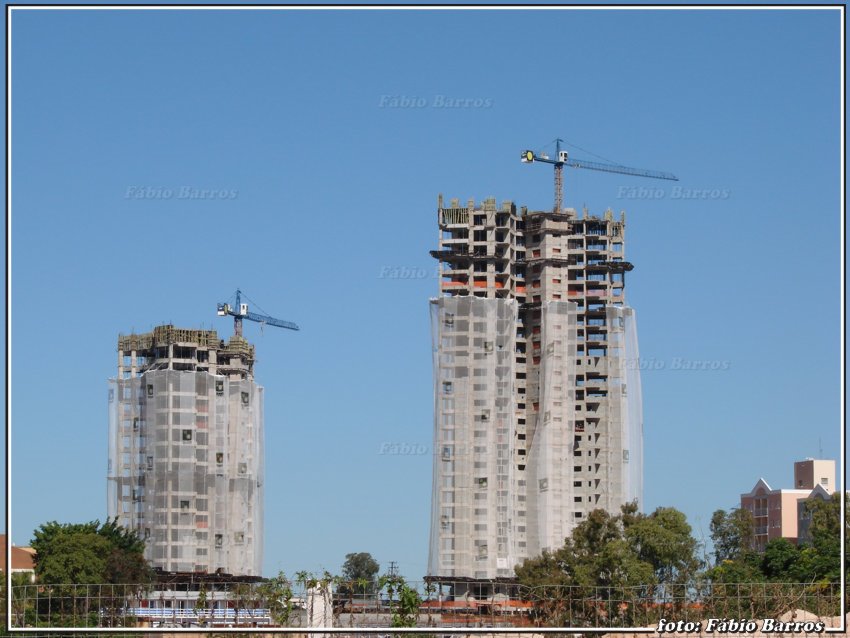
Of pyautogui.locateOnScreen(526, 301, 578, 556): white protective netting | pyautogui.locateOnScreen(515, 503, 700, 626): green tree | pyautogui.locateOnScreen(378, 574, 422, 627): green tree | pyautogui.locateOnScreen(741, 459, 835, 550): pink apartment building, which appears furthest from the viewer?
pyautogui.locateOnScreen(741, 459, 835, 550): pink apartment building

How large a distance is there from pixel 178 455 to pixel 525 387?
16.9 metres

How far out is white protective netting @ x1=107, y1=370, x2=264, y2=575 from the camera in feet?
258

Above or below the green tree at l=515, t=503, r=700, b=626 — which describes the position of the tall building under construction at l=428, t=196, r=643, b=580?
above

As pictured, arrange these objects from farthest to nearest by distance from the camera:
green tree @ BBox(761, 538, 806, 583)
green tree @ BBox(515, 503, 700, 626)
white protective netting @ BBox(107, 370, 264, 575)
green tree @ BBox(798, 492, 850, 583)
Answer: white protective netting @ BBox(107, 370, 264, 575) < green tree @ BBox(761, 538, 806, 583) < green tree @ BBox(515, 503, 700, 626) < green tree @ BBox(798, 492, 850, 583)

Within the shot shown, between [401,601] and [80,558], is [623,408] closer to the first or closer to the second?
[80,558]

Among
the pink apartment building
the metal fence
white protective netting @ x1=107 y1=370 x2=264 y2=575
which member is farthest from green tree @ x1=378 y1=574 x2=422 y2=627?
the pink apartment building

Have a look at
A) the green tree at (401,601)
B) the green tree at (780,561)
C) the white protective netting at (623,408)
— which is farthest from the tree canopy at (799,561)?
the green tree at (401,601)

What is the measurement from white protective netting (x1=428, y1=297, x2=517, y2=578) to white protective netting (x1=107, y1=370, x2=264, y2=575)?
511 inches

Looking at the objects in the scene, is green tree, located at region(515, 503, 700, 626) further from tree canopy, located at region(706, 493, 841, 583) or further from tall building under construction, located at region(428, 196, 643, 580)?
tall building under construction, located at region(428, 196, 643, 580)

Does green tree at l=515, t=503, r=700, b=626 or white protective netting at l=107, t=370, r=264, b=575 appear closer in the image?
green tree at l=515, t=503, r=700, b=626

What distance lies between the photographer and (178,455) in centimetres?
7900

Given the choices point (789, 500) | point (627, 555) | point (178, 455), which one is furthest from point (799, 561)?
point (789, 500)

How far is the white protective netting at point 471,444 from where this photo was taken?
238ft

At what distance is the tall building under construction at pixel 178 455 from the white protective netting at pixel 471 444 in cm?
1206
